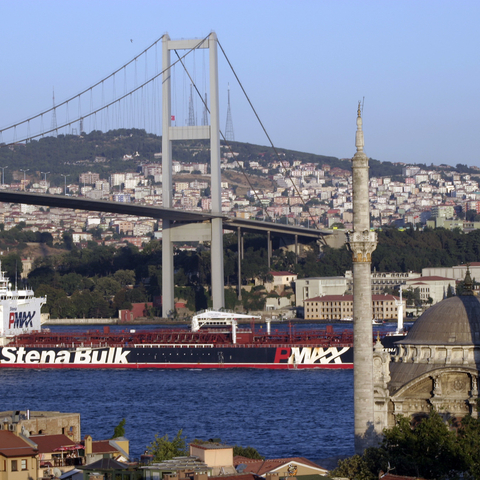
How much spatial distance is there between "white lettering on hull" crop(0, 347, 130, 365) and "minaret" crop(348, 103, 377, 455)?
908 inches

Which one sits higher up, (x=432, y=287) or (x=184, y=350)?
(x=432, y=287)

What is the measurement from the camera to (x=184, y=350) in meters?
36.5

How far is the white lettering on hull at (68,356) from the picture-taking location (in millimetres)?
37062

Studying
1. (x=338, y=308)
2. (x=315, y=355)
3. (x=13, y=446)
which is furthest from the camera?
(x=338, y=308)

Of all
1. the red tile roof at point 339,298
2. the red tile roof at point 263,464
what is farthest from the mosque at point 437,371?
the red tile roof at point 339,298

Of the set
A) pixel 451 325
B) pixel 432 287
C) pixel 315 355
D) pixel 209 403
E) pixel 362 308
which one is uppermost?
pixel 432 287

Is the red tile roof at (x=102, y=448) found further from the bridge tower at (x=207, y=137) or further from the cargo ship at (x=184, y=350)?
the bridge tower at (x=207, y=137)

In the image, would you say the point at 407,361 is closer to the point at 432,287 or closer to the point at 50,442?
the point at 50,442

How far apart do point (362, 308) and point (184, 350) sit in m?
22.4

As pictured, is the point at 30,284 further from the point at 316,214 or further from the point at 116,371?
the point at 316,214

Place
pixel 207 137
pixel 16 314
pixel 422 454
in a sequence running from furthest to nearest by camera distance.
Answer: pixel 207 137, pixel 16 314, pixel 422 454

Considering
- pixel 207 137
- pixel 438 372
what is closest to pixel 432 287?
pixel 207 137

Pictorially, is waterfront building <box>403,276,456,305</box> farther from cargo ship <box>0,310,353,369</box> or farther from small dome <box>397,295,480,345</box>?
small dome <box>397,295,480,345</box>

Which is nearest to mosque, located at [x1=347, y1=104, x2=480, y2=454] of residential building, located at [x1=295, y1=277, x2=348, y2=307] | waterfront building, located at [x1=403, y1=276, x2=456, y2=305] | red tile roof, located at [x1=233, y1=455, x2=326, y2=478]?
red tile roof, located at [x1=233, y1=455, x2=326, y2=478]
